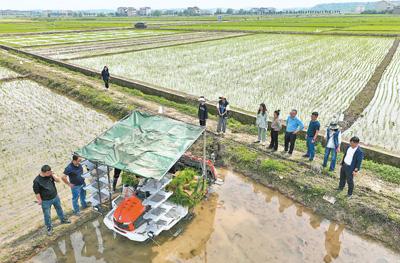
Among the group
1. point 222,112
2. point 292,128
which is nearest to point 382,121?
point 292,128

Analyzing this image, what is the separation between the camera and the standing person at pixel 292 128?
29.1ft

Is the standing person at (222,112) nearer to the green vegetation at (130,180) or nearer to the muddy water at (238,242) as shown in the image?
the muddy water at (238,242)

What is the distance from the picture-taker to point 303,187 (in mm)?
7984

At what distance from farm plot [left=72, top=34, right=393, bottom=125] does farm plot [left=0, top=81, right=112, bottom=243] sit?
5.25 metres

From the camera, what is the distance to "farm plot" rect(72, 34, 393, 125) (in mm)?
14727

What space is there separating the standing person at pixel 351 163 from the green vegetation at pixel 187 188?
10.4ft

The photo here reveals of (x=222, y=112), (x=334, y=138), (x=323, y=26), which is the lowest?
(x=222, y=112)

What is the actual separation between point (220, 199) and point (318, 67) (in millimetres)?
16032

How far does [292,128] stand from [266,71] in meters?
12.0

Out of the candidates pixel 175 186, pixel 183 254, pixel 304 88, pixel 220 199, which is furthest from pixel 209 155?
pixel 304 88

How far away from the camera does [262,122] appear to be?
32.1 ft

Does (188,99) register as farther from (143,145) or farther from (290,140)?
(143,145)

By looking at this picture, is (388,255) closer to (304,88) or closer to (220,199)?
(220,199)

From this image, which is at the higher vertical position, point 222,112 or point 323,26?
point 323,26
